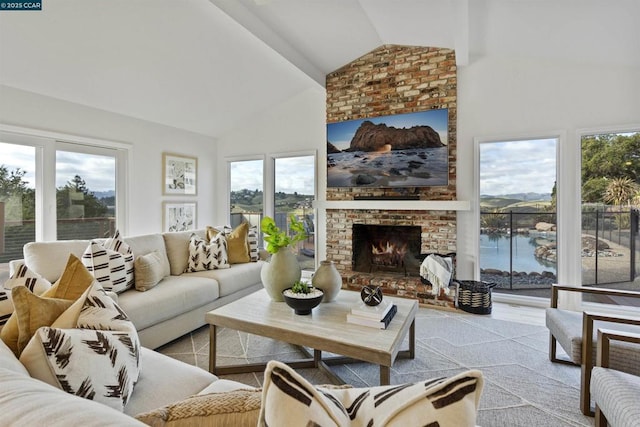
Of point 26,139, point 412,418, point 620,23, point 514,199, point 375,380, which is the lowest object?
point 375,380

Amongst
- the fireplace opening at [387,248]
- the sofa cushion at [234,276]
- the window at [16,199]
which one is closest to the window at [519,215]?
the fireplace opening at [387,248]

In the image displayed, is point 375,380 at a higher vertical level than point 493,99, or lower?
lower

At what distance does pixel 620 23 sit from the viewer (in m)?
2.53

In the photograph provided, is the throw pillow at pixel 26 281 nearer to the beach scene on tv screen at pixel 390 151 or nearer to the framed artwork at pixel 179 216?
the framed artwork at pixel 179 216

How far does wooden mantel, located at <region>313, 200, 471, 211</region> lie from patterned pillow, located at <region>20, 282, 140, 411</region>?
3.12 m

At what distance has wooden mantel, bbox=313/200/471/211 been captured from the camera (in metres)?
3.60

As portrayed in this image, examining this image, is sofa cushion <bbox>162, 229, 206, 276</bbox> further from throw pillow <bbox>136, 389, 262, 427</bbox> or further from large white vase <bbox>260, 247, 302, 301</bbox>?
throw pillow <bbox>136, 389, 262, 427</bbox>

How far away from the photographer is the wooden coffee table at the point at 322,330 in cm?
163

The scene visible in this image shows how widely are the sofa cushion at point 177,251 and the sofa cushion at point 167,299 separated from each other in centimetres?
16

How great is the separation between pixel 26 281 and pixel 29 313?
42 cm

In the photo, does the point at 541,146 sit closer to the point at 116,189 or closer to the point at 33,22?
the point at 33,22

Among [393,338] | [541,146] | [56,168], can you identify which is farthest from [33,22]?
[541,146]

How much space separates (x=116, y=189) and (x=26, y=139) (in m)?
1.04

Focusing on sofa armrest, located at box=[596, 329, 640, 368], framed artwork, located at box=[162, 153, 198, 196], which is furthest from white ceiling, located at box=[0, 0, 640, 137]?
sofa armrest, located at box=[596, 329, 640, 368]
